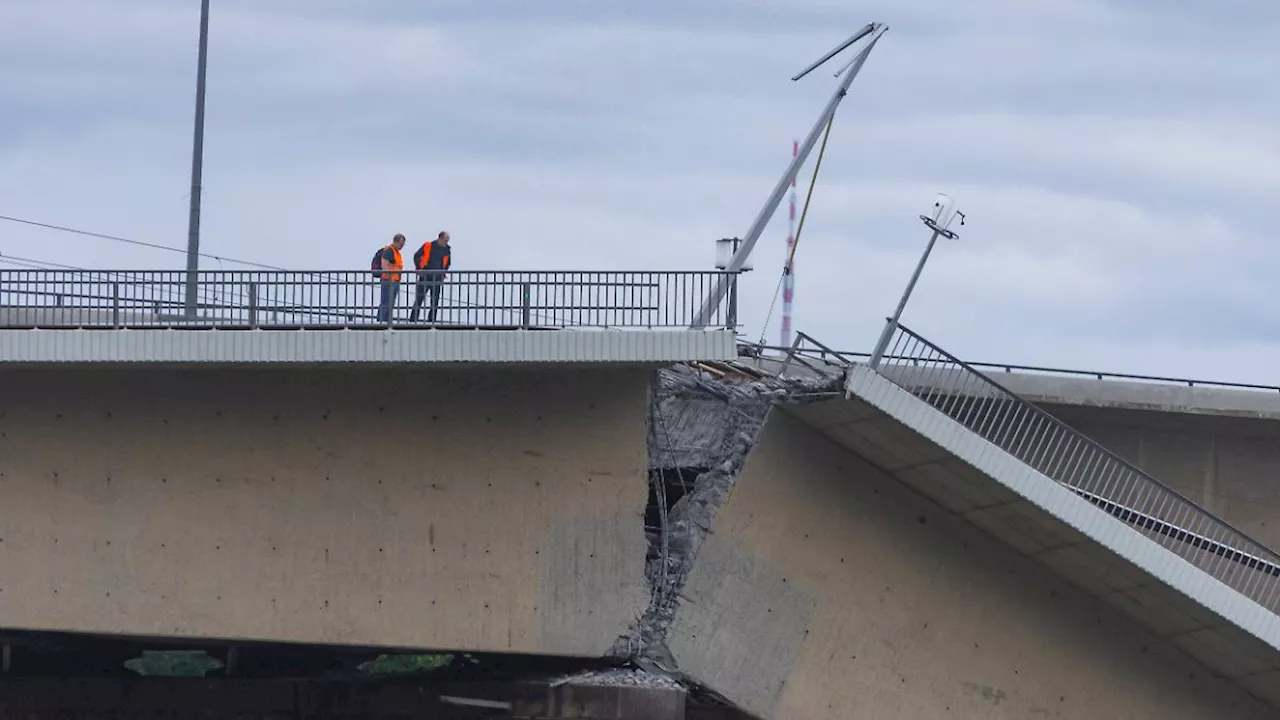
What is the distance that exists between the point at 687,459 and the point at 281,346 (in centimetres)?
462

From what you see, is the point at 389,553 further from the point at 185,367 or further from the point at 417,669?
the point at 417,669

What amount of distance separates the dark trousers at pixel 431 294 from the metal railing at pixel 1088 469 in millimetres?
4856

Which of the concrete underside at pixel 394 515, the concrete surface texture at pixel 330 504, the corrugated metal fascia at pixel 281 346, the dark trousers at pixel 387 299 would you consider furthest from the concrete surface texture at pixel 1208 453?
the dark trousers at pixel 387 299

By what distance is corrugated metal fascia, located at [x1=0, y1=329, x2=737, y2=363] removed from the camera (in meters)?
17.7

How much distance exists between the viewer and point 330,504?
18.8 m

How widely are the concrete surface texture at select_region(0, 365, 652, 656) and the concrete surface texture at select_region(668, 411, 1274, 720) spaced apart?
1236 mm

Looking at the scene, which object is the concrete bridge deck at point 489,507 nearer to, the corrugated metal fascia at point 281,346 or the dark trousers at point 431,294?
the corrugated metal fascia at point 281,346

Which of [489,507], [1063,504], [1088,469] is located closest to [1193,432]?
[1088,469]

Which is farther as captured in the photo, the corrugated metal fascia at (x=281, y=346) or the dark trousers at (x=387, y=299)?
the dark trousers at (x=387, y=299)

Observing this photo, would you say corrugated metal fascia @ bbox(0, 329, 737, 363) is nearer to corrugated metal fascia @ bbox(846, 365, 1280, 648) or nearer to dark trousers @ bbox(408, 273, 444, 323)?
dark trousers @ bbox(408, 273, 444, 323)

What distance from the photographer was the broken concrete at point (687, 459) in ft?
62.8

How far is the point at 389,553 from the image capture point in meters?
18.8

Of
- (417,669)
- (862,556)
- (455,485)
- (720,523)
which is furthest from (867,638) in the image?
(417,669)

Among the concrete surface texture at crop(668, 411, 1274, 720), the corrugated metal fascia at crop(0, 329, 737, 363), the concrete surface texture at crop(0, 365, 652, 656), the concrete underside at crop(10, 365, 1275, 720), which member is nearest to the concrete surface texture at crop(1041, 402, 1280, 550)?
the concrete surface texture at crop(668, 411, 1274, 720)
